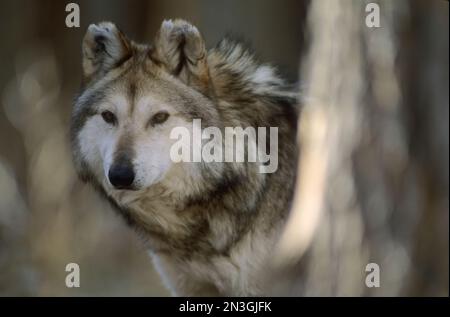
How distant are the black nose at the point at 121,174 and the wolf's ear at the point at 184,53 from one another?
0.98ft

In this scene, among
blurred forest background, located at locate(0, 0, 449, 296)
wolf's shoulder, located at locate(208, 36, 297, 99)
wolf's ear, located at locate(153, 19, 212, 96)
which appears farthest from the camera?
blurred forest background, located at locate(0, 0, 449, 296)

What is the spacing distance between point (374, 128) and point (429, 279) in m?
0.66

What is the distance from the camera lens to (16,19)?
243 centimetres

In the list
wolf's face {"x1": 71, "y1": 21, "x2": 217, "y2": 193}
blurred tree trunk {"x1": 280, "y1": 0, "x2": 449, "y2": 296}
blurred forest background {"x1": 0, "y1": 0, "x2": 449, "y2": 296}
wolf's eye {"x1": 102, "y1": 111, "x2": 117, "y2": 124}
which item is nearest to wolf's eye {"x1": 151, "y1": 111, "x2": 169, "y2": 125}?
wolf's face {"x1": 71, "y1": 21, "x2": 217, "y2": 193}

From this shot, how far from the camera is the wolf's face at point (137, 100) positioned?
187 cm

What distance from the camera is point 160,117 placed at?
1.90 metres

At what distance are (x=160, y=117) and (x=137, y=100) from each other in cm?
8

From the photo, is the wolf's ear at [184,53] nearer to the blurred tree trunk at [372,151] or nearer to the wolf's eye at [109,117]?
the wolf's eye at [109,117]

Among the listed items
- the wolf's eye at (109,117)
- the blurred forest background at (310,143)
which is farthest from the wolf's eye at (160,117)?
the blurred forest background at (310,143)

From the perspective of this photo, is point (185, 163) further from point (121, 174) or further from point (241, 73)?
point (241, 73)

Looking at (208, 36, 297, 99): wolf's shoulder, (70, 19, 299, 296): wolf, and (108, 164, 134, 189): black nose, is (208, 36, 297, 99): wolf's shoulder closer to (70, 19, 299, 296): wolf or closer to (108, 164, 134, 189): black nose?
(70, 19, 299, 296): wolf

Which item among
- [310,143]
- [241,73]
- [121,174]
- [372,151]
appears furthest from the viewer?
[372,151]

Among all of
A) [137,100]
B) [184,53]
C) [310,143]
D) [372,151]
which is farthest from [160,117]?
[372,151]

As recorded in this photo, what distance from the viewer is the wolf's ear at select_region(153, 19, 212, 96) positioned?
1.82m
